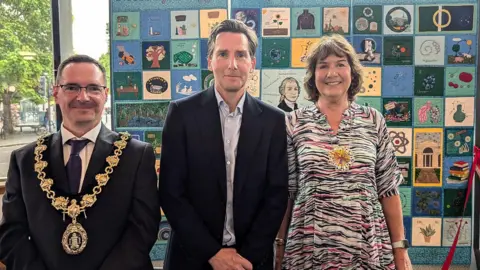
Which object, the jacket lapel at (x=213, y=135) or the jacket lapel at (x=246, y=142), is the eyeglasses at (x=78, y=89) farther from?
the jacket lapel at (x=246, y=142)

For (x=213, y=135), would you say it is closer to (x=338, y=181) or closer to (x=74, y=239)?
(x=338, y=181)

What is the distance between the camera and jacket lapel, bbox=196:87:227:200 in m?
1.99

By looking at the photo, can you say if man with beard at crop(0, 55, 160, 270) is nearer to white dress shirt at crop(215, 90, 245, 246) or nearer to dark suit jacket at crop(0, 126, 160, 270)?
dark suit jacket at crop(0, 126, 160, 270)

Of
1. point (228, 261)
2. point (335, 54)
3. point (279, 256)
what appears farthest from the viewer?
point (279, 256)

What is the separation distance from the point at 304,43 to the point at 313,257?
168 centimetres

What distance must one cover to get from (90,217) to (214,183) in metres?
0.50

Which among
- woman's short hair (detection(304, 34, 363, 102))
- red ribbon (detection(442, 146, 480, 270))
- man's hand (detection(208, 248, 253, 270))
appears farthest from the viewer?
red ribbon (detection(442, 146, 480, 270))

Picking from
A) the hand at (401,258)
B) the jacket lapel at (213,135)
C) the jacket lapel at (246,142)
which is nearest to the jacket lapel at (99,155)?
the jacket lapel at (213,135)

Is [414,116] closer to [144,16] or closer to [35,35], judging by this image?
[144,16]

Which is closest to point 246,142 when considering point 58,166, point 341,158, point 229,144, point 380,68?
point 229,144

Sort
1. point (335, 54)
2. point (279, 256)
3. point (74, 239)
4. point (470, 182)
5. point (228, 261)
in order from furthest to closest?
point (470, 182), point (279, 256), point (335, 54), point (228, 261), point (74, 239)

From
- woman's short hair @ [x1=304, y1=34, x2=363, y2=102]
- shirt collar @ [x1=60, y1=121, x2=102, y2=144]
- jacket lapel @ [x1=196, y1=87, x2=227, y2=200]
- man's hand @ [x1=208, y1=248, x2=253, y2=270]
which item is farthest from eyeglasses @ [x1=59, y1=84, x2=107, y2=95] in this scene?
woman's short hair @ [x1=304, y1=34, x2=363, y2=102]

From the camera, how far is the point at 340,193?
6.59 ft

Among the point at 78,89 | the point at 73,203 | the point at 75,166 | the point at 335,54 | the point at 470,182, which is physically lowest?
the point at 470,182
